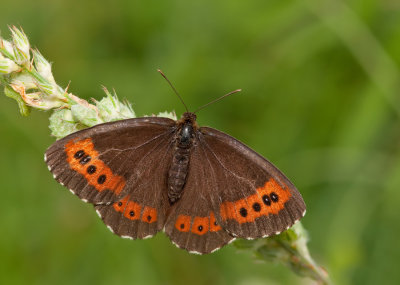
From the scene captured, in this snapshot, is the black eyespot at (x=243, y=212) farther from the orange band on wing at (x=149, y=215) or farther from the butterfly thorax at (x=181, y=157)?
the orange band on wing at (x=149, y=215)

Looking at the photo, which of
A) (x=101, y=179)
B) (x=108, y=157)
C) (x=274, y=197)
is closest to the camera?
(x=274, y=197)

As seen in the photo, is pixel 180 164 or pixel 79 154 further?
pixel 180 164

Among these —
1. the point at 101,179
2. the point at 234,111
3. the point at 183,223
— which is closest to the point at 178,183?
the point at 183,223

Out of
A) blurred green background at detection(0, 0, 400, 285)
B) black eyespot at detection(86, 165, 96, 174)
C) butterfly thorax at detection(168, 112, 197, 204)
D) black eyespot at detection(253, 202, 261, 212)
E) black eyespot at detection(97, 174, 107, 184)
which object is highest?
blurred green background at detection(0, 0, 400, 285)

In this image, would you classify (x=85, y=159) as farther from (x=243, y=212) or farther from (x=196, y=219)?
(x=243, y=212)

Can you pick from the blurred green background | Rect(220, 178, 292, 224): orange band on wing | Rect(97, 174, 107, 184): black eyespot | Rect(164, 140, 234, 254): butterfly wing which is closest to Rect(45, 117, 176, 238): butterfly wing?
Rect(97, 174, 107, 184): black eyespot

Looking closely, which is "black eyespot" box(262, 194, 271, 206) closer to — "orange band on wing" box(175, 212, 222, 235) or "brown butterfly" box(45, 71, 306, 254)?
"brown butterfly" box(45, 71, 306, 254)

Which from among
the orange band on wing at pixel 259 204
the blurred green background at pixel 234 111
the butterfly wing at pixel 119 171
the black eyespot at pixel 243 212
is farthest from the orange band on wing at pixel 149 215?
the blurred green background at pixel 234 111
